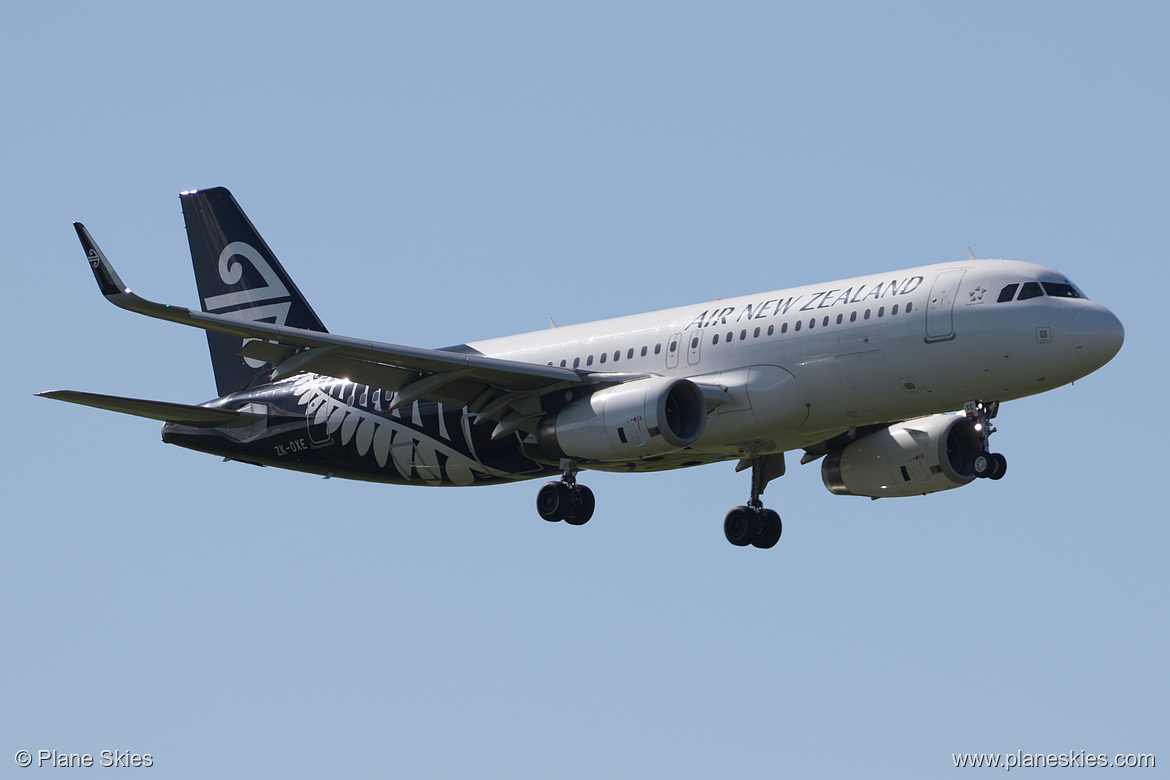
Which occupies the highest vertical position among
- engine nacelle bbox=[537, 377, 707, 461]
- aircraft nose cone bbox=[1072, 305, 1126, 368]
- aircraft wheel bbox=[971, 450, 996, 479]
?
aircraft nose cone bbox=[1072, 305, 1126, 368]

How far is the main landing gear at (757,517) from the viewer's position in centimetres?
4509

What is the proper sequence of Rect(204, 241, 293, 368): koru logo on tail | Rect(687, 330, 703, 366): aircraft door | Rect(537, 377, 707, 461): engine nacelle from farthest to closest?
Rect(204, 241, 293, 368): koru logo on tail → Rect(687, 330, 703, 366): aircraft door → Rect(537, 377, 707, 461): engine nacelle

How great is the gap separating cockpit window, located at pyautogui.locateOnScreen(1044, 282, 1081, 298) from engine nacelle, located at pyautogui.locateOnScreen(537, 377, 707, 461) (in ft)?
25.5

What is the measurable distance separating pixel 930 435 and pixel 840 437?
238 cm

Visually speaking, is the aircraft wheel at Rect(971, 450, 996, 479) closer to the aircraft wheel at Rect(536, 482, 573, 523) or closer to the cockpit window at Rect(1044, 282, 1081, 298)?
the cockpit window at Rect(1044, 282, 1081, 298)

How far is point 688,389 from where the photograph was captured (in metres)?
39.0

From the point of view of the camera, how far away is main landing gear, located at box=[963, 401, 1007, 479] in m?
38.1

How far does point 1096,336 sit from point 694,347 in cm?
913

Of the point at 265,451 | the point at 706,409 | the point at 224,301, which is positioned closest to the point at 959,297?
the point at 706,409

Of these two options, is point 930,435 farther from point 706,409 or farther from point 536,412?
point 536,412

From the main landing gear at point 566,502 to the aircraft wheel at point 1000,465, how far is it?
965 centimetres

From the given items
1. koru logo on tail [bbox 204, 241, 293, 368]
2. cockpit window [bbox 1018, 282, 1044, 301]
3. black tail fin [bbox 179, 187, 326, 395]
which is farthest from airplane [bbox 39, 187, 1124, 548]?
koru logo on tail [bbox 204, 241, 293, 368]

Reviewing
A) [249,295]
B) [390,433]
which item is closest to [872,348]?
[390,433]

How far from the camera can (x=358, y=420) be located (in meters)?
44.8
